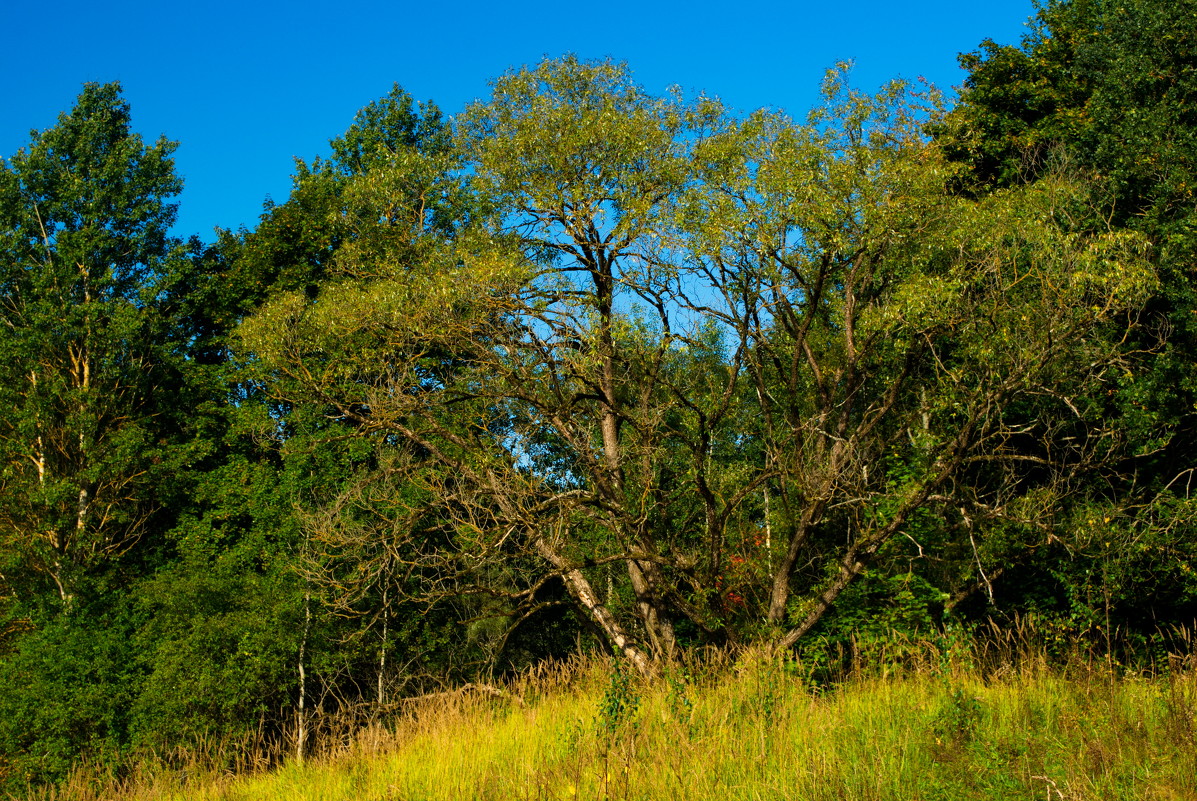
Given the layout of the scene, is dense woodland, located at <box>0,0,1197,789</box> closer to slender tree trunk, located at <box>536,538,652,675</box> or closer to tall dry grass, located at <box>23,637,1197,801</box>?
slender tree trunk, located at <box>536,538,652,675</box>

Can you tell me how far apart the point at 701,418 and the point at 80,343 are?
16.2 meters

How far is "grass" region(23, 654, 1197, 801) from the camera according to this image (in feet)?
15.8

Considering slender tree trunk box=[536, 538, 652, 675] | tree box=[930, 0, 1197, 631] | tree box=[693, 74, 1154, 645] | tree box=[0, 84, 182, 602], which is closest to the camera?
tree box=[693, 74, 1154, 645]

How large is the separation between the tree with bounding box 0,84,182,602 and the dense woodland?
0.23 metres

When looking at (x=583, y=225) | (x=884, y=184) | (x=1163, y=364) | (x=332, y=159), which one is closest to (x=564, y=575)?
(x=583, y=225)

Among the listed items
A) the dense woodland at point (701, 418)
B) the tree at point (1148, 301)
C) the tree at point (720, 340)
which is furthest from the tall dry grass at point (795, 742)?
the tree at point (1148, 301)

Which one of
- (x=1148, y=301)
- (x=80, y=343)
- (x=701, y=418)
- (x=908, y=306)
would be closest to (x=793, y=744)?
(x=908, y=306)

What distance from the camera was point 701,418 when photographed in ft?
45.9

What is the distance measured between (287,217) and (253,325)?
8214 mm

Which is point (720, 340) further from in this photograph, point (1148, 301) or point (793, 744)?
point (793, 744)

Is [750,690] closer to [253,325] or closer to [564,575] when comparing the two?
[564,575]

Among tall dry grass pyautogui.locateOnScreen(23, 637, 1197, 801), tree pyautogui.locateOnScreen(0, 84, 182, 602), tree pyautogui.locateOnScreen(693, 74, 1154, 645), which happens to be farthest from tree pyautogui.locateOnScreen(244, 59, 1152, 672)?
tree pyautogui.locateOnScreen(0, 84, 182, 602)

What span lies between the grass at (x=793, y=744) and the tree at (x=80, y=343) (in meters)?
14.6

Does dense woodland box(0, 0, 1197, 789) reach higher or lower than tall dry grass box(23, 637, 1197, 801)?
higher
